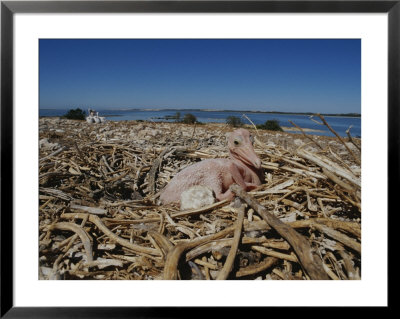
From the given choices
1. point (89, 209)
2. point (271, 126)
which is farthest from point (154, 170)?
point (271, 126)

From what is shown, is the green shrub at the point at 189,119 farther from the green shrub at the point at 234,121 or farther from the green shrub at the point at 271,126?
the green shrub at the point at 271,126

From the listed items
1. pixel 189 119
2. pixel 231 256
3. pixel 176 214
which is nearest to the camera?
pixel 231 256

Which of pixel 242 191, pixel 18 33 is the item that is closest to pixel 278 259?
pixel 242 191

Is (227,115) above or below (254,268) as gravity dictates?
above

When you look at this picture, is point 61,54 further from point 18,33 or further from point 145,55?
point 145,55

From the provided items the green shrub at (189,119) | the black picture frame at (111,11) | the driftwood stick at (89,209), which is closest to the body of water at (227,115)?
the green shrub at (189,119)

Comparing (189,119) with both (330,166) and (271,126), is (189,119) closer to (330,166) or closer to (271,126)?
(271,126)
